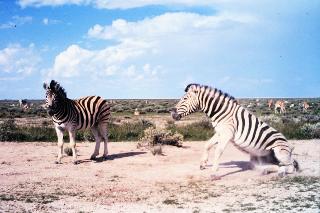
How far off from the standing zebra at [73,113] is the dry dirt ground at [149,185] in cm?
97

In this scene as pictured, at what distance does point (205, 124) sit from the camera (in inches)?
1008

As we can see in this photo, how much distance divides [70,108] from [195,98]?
4.35 meters

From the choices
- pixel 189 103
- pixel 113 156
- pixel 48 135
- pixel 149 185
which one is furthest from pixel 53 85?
pixel 48 135

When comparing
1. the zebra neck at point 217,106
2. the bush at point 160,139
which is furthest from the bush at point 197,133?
the zebra neck at point 217,106

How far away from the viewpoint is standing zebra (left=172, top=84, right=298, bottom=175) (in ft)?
38.8

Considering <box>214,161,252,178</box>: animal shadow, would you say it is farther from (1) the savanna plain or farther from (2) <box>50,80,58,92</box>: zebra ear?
(2) <box>50,80,58,92</box>: zebra ear

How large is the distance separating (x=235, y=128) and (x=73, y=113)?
5.29 meters

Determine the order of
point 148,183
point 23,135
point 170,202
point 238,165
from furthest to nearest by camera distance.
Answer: point 23,135, point 238,165, point 148,183, point 170,202

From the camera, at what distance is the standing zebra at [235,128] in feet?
38.8

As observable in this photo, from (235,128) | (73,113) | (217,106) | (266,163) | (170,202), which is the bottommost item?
(170,202)

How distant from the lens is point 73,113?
14359 millimetres

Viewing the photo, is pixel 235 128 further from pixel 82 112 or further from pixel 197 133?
pixel 197 133

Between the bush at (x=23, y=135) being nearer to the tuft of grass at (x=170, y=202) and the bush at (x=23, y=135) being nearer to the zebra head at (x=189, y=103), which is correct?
the zebra head at (x=189, y=103)

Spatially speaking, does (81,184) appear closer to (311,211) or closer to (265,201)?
(265,201)
